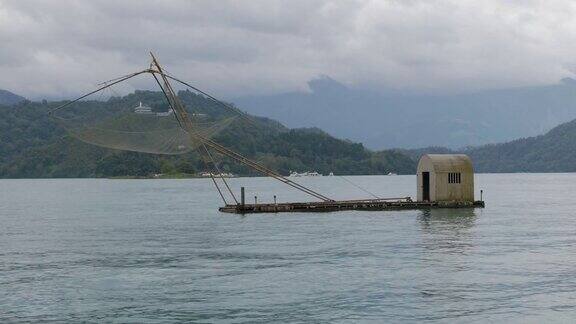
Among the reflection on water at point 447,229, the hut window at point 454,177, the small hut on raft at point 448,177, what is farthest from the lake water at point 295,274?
the hut window at point 454,177

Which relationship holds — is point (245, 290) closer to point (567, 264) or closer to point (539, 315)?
point (539, 315)

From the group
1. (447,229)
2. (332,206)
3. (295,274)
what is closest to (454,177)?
(332,206)

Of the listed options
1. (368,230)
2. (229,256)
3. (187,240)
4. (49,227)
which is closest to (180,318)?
(229,256)

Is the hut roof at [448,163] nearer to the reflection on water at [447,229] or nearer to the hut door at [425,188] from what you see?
the hut door at [425,188]

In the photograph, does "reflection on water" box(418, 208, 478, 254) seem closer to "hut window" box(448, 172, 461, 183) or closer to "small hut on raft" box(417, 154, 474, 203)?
"small hut on raft" box(417, 154, 474, 203)

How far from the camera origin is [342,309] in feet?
93.9

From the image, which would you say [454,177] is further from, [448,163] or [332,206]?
[332,206]

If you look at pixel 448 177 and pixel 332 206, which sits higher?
pixel 448 177

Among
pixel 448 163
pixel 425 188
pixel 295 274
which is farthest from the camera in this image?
pixel 425 188

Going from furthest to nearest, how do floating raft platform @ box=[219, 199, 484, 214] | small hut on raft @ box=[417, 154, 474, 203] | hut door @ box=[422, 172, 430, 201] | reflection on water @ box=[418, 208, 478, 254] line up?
hut door @ box=[422, 172, 430, 201] < small hut on raft @ box=[417, 154, 474, 203] < floating raft platform @ box=[219, 199, 484, 214] < reflection on water @ box=[418, 208, 478, 254]

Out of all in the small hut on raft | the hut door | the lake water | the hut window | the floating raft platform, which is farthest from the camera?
the hut door

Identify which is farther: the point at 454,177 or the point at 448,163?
the point at 454,177

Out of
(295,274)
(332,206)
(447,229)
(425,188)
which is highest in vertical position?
(425,188)

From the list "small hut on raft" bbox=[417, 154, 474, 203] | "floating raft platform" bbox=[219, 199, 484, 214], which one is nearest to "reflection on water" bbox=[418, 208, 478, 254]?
"floating raft platform" bbox=[219, 199, 484, 214]
